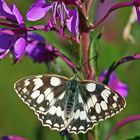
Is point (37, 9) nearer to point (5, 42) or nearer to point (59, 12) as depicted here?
point (59, 12)

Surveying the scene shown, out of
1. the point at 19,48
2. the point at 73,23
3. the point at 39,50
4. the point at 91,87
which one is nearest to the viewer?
the point at 73,23

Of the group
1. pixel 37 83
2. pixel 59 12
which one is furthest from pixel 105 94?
pixel 59 12

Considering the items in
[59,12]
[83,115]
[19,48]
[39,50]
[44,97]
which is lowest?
[83,115]

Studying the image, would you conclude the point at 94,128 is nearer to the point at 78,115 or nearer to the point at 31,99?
the point at 78,115

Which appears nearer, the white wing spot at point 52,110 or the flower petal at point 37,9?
the flower petal at point 37,9

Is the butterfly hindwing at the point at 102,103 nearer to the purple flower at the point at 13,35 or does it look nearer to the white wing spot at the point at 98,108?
the white wing spot at the point at 98,108

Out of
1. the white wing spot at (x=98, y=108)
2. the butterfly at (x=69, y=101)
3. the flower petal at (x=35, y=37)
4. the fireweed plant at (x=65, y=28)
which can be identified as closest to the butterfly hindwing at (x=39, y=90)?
the butterfly at (x=69, y=101)
